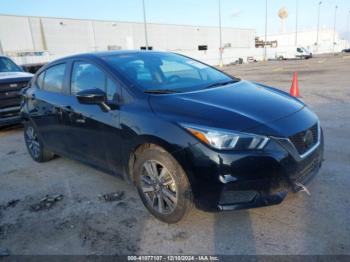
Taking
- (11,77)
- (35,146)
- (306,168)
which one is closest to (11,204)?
(35,146)

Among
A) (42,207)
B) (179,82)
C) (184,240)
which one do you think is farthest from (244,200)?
(42,207)

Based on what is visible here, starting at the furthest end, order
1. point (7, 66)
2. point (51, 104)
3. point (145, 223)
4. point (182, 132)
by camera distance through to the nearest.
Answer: point (7, 66) → point (51, 104) → point (145, 223) → point (182, 132)

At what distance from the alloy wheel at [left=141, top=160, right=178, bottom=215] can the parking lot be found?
0.20m

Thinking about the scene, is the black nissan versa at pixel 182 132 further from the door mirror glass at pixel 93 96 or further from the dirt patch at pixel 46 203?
the dirt patch at pixel 46 203

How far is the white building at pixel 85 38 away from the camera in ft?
131

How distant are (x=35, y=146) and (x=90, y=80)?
7.33ft

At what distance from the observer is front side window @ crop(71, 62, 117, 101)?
342 centimetres

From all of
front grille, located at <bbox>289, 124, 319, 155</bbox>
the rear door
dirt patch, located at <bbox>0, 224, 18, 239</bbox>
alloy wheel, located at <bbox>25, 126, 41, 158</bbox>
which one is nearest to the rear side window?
the rear door

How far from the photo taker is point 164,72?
3855 mm

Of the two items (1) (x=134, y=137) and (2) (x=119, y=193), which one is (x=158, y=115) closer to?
(1) (x=134, y=137)

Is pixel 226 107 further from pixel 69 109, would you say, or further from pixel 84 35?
pixel 84 35

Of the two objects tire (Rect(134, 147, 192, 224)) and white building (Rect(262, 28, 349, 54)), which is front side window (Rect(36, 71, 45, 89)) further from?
white building (Rect(262, 28, 349, 54))

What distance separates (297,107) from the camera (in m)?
3.21

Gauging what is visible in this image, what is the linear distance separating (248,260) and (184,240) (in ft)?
2.01
